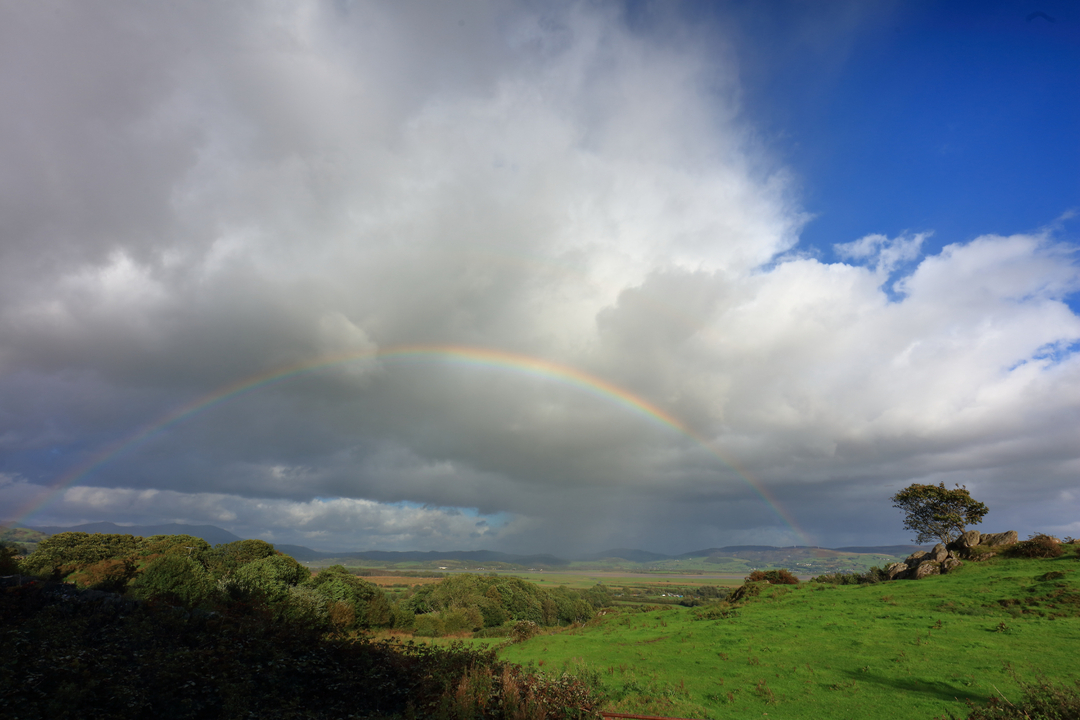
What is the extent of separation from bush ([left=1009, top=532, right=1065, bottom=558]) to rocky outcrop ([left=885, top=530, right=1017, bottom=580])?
50.9 inches

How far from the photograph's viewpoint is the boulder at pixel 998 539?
38781 mm

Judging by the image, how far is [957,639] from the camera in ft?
71.1

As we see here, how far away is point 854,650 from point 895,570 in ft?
87.8

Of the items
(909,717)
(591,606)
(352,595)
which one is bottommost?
(591,606)

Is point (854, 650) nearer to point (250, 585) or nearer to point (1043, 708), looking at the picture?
point (1043, 708)

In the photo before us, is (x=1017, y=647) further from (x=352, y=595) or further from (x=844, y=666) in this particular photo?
(x=352, y=595)

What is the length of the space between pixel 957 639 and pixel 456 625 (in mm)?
63264

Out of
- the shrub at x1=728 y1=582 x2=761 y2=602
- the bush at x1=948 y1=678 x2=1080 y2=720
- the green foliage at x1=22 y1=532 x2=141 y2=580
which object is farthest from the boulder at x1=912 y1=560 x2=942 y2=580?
the green foliage at x1=22 y1=532 x2=141 y2=580

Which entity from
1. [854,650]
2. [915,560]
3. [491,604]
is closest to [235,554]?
[491,604]

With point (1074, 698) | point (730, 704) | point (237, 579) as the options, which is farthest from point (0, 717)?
point (237, 579)

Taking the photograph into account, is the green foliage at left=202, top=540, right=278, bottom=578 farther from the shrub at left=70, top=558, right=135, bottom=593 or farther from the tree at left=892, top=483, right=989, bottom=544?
the tree at left=892, top=483, right=989, bottom=544

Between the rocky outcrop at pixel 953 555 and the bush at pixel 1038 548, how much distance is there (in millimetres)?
1293

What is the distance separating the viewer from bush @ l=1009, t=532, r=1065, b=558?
3506cm

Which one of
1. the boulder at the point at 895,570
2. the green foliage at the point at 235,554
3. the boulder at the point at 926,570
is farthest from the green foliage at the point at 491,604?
the boulder at the point at 926,570
